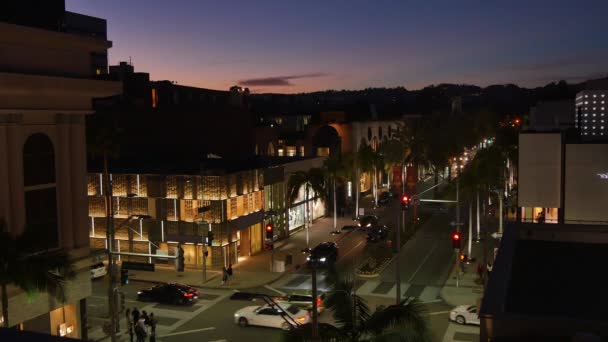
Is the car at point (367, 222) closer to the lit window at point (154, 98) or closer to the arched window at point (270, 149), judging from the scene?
the arched window at point (270, 149)

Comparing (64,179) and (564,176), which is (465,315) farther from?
(64,179)

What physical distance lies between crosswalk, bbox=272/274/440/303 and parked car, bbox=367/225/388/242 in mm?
12828

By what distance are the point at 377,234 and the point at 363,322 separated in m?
37.6

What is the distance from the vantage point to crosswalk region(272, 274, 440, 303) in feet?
121

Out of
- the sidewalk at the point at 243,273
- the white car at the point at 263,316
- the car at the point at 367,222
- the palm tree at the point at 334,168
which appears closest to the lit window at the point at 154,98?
the palm tree at the point at 334,168

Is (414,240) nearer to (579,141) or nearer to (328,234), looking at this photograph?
(328,234)

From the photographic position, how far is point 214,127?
213 ft

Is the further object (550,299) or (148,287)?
(148,287)

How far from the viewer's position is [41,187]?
23.4 metres

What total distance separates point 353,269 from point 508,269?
25498 millimetres

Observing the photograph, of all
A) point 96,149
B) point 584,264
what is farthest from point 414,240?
point 584,264

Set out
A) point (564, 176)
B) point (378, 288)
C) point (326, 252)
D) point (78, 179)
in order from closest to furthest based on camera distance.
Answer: point (78, 179) → point (378, 288) → point (564, 176) → point (326, 252)

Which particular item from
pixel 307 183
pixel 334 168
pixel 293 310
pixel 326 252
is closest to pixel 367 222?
pixel 307 183

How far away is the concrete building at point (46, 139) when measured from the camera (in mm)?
21578
